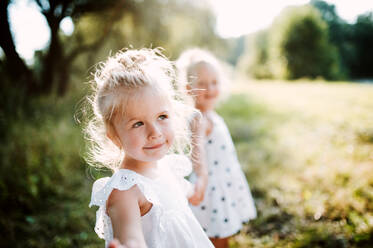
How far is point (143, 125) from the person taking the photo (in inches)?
48.9

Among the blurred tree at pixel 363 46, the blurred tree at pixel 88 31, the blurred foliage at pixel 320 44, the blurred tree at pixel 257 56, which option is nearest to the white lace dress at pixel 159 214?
the blurred tree at pixel 88 31

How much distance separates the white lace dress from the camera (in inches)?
48.0

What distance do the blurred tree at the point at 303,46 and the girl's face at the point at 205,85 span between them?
16753 millimetres

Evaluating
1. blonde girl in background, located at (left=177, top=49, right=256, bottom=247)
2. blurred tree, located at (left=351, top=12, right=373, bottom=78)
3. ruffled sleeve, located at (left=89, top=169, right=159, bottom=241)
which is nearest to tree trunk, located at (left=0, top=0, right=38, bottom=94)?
blonde girl in background, located at (left=177, top=49, right=256, bottom=247)

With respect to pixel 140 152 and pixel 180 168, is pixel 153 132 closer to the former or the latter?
pixel 140 152

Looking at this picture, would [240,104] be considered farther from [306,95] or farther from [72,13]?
[72,13]

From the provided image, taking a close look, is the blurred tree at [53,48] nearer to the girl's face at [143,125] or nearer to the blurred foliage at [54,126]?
the blurred foliage at [54,126]

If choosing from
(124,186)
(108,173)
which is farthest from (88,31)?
(124,186)

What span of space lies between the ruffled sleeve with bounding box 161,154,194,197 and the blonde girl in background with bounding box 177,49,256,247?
24.8 inches

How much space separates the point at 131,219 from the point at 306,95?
32.5 feet

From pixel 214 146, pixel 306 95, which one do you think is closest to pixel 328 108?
pixel 306 95

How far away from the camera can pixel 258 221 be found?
10.2ft

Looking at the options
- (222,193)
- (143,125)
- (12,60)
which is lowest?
(222,193)

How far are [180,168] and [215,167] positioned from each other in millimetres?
858
